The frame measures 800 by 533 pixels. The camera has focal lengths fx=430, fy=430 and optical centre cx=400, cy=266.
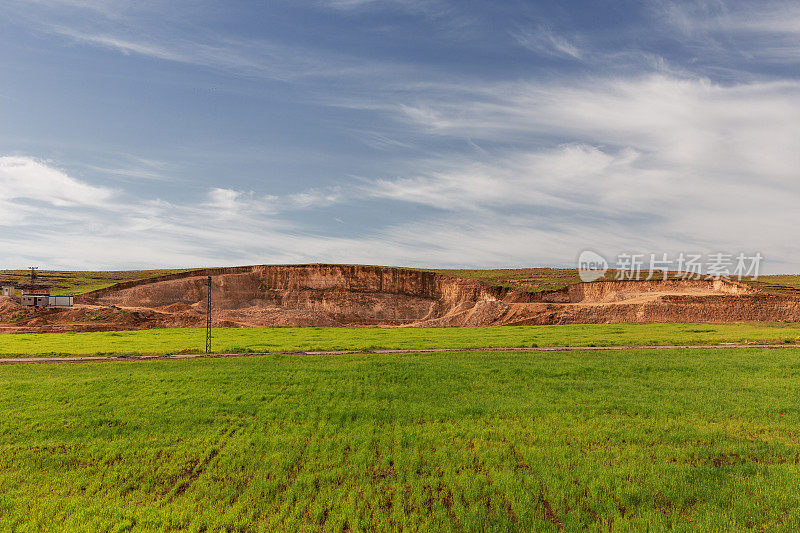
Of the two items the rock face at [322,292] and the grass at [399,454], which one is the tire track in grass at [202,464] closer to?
the grass at [399,454]

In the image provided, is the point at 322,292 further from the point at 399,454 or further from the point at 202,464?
the point at 399,454

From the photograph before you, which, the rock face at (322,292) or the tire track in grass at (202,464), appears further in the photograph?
the rock face at (322,292)

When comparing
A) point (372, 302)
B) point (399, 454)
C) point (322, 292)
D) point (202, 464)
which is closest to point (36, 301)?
point (322, 292)

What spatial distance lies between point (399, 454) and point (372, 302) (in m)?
79.8

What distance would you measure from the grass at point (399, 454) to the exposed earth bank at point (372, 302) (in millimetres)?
47697

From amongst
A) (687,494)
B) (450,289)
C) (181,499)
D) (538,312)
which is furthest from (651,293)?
(181,499)

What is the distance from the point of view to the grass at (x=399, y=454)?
830 cm

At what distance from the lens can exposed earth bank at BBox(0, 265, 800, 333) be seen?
206 feet

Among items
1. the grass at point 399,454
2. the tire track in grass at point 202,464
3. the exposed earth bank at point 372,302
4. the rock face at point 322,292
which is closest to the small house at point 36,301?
the exposed earth bank at point 372,302

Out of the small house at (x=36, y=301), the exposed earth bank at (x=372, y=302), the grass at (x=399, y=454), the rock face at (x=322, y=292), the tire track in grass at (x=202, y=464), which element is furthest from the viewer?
the rock face at (x=322, y=292)

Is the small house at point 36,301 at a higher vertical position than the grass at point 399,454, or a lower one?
lower

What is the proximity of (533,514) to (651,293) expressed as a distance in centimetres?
8637

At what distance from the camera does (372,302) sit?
296 feet

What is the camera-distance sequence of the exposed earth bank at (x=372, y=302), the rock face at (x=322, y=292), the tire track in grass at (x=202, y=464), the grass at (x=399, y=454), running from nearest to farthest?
the grass at (x=399, y=454), the tire track in grass at (x=202, y=464), the exposed earth bank at (x=372, y=302), the rock face at (x=322, y=292)
